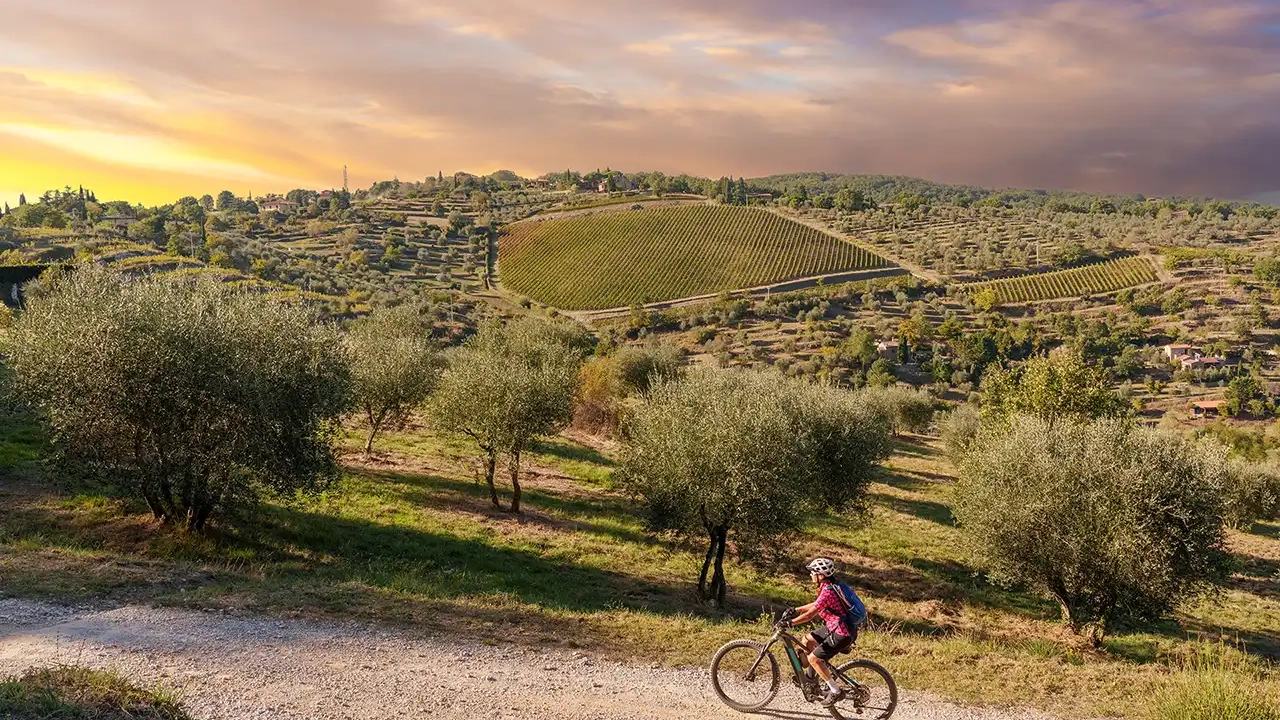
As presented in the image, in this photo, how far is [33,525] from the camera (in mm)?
19656

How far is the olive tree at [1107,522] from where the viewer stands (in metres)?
18.5

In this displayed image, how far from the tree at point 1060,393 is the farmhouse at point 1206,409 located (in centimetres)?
8199

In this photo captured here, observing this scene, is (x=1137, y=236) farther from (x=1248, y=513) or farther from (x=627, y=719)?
(x=627, y=719)

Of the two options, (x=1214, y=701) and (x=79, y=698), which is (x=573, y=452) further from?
(x=1214, y=701)

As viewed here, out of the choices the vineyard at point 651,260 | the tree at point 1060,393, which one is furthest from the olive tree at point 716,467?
the vineyard at point 651,260

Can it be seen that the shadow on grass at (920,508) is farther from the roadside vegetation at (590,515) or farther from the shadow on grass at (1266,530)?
the shadow on grass at (1266,530)

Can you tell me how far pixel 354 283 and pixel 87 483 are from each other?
11779 cm

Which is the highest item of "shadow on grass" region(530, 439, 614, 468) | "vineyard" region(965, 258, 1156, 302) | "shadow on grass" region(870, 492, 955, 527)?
"vineyard" region(965, 258, 1156, 302)

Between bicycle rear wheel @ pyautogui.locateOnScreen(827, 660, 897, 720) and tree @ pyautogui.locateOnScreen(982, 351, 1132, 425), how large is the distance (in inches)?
1174

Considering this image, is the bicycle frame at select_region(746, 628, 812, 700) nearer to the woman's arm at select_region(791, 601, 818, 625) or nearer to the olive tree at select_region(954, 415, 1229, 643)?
the woman's arm at select_region(791, 601, 818, 625)

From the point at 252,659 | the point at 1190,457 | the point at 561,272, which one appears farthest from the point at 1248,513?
the point at 561,272

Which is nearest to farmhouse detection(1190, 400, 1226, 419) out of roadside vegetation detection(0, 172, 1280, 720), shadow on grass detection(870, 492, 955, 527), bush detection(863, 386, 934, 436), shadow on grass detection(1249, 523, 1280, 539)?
bush detection(863, 386, 934, 436)

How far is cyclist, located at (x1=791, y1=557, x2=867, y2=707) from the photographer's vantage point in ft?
34.2

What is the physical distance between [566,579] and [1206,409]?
11901 centimetres
